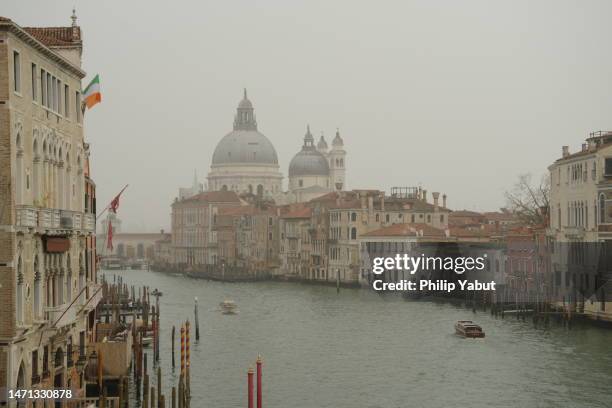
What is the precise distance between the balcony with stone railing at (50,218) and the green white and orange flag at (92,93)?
67.6 inches

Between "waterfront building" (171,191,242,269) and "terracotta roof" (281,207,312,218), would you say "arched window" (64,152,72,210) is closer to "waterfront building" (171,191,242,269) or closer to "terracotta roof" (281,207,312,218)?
"terracotta roof" (281,207,312,218)

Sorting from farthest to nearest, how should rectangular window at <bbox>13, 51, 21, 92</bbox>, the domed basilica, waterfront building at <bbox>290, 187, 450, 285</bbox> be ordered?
1. the domed basilica
2. waterfront building at <bbox>290, 187, 450, 285</bbox>
3. rectangular window at <bbox>13, 51, 21, 92</bbox>

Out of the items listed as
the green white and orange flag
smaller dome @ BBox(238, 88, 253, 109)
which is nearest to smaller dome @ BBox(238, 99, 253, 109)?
smaller dome @ BBox(238, 88, 253, 109)

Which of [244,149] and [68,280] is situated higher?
[244,149]

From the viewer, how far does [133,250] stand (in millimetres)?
128875

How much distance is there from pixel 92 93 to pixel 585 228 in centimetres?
2001

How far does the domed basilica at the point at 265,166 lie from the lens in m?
108

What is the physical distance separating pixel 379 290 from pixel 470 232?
573cm

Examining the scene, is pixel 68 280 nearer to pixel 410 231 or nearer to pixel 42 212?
pixel 42 212

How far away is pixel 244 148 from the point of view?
11250cm

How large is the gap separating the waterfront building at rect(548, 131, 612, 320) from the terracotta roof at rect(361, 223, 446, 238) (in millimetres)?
17498

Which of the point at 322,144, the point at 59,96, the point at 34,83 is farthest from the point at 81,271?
the point at 322,144

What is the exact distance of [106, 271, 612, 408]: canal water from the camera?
76.4ft

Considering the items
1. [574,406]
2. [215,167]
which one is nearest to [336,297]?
[574,406]
